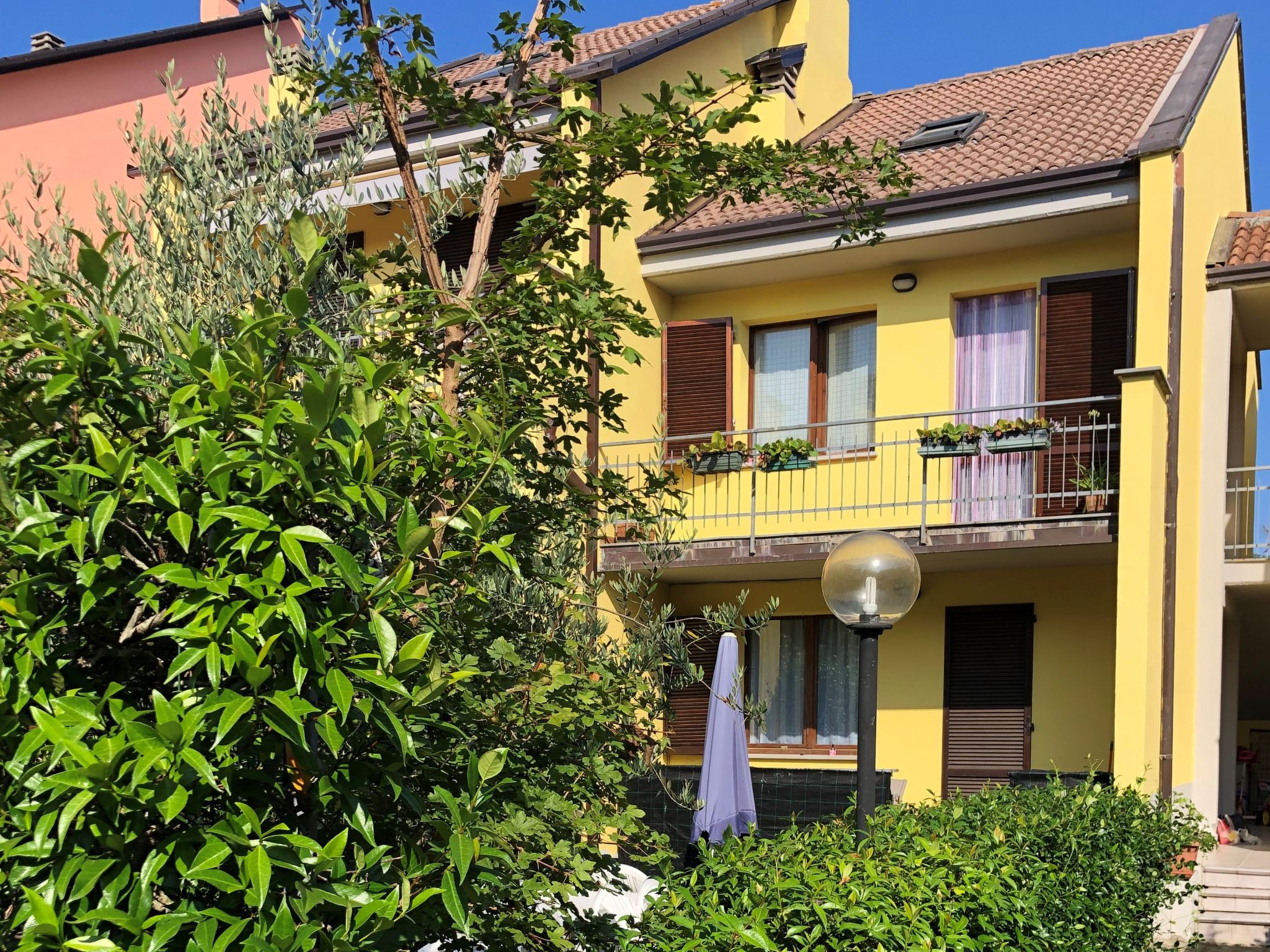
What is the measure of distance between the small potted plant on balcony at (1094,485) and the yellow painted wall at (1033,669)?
1.16 meters

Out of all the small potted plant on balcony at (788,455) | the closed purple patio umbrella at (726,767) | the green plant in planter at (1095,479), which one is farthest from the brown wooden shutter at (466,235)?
the green plant in planter at (1095,479)

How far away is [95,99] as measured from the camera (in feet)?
59.7

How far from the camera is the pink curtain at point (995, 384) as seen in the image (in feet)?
43.0

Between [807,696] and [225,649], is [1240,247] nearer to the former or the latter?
[807,696]

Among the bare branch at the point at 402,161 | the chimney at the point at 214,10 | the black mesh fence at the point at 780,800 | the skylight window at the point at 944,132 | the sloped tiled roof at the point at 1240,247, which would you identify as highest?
the chimney at the point at 214,10

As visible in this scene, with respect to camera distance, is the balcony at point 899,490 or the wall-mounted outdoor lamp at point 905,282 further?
the wall-mounted outdoor lamp at point 905,282

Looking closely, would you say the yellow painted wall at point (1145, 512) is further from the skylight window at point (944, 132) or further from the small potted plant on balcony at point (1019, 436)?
the skylight window at point (944, 132)

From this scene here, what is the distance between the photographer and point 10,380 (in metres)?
3.07

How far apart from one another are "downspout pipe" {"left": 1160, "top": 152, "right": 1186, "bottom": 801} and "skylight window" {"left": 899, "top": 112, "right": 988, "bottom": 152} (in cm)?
337

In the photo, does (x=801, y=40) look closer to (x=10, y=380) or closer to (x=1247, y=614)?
Result: (x=1247, y=614)

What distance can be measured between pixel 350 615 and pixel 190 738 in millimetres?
415

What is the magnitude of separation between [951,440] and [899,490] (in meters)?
1.19

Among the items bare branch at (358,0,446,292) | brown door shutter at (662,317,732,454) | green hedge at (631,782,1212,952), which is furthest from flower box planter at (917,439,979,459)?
bare branch at (358,0,446,292)

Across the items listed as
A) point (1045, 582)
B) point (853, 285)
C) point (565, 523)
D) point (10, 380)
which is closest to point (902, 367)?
point (853, 285)
